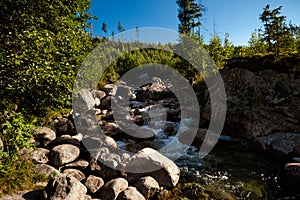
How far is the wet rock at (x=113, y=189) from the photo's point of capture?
19.1ft

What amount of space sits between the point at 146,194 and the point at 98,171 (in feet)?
6.52

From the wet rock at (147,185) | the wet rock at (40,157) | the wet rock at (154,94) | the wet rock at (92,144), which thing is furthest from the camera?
the wet rock at (154,94)

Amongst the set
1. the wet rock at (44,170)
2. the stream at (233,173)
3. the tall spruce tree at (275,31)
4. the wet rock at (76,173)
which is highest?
the tall spruce tree at (275,31)

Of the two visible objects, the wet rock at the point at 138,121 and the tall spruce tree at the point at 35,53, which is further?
the wet rock at the point at 138,121

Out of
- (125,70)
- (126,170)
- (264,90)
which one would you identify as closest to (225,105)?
(264,90)

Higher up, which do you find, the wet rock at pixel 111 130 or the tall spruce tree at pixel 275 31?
the tall spruce tree at pixel 275 31

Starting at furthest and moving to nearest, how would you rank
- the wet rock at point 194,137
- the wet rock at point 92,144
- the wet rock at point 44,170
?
the wet rock at point 194,137, the wet rock at point 92,144, the wet rock at point 44,170

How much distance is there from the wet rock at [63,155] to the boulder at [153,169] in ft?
7.62

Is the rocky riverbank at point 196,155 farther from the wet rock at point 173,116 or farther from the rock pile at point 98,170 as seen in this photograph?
the wet rock at point 173,116

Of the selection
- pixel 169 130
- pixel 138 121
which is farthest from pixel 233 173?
pixel 138 121

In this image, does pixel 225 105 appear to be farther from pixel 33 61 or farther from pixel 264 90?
pixel 33 61

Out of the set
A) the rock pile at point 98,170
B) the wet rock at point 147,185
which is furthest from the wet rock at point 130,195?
the wet rock at point 147,185

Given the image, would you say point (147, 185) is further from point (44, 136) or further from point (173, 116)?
point (173, 116)

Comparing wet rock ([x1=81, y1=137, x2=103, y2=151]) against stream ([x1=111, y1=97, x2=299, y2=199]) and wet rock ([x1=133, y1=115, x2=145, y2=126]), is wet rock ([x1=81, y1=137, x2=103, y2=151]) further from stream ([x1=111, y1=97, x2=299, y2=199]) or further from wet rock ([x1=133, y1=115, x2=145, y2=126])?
wet rock ([x1=133, y1=115, x2=145, y2=126])
